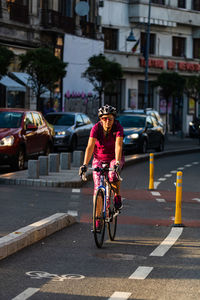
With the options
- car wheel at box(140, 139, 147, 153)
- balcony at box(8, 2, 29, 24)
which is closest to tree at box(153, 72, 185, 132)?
balcony at box(8, 2, 29, 24)

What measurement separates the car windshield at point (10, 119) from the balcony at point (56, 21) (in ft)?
78.5

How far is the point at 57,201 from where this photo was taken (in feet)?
51.4

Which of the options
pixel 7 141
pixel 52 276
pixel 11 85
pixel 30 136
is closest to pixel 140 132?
pixel 30 136

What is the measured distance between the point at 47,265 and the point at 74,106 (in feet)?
146

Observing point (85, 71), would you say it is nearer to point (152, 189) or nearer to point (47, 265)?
point (152, 189)

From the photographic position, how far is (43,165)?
2038 centimetres

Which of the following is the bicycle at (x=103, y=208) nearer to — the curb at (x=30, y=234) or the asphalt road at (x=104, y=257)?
the asphalt road at (x=104, y=257)

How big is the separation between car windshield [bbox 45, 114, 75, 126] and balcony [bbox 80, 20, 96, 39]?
65.7ft

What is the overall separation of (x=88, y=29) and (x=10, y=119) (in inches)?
1258

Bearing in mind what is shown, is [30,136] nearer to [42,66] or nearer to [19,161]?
[19,161]

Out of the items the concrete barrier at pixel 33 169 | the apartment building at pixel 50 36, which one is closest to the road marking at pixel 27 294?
the concrete barrier at pixel 33 169

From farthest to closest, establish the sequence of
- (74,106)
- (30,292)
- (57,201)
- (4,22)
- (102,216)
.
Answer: (74,106)
(4,22)
(57,201)
(102,216)
(30,292)

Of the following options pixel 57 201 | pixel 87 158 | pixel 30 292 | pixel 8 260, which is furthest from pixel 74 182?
pixel 30 292

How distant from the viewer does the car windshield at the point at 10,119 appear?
23109 millimetres
